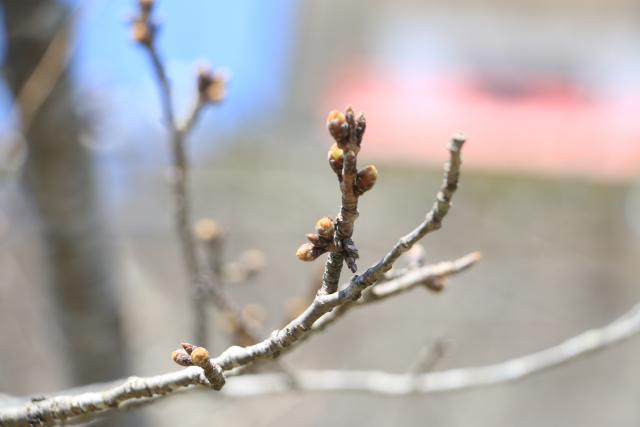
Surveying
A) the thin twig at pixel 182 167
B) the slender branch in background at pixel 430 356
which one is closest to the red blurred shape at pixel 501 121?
the slender branch in background at pixel 430 356

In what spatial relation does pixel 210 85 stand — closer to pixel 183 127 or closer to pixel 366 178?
pixel 183 127

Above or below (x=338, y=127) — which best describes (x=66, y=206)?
below

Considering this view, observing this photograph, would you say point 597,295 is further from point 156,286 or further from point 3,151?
point 3,151

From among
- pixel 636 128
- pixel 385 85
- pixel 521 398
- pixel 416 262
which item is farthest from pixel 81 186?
pixel 385 85

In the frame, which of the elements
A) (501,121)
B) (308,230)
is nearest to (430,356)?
(308,230)

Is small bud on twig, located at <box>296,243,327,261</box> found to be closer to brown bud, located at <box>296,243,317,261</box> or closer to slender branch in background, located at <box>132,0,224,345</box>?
brown bud, located at <box>296,243,317,261</box>

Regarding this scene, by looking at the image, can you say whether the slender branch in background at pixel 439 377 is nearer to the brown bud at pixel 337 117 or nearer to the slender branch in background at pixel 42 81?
the brown bud at pixel 337 117

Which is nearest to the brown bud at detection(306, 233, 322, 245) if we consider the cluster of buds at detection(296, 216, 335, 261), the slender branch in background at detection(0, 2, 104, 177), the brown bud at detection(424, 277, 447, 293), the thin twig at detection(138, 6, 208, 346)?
the cluster of buds at detection(296, 216, 335, 261)

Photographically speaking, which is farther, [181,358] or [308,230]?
[308,230]
